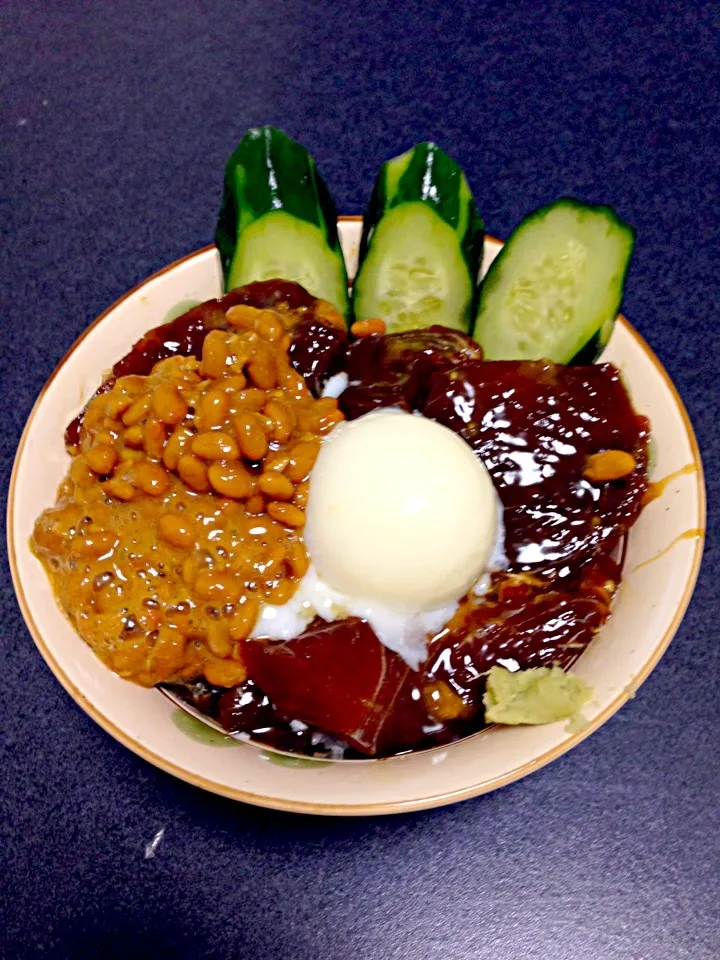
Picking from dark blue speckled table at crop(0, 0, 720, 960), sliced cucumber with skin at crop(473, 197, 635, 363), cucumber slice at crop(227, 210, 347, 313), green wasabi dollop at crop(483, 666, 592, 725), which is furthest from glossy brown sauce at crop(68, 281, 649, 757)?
dark blue speckled table at crop(0, 0, 720, 960)

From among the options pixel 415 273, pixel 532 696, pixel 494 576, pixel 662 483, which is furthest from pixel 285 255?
pixel 532 696

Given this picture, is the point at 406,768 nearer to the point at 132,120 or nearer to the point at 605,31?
the point at 132,120

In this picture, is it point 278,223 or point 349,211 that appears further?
point 349,211

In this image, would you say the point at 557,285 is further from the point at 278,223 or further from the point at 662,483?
the point at 278,223

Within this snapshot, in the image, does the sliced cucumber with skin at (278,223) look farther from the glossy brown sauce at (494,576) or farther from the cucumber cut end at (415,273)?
the glossy brown sauce at (494,576)

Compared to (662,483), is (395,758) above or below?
below

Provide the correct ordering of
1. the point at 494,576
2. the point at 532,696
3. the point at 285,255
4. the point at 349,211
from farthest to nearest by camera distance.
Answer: the point at 349,211 → the point at 285,255 → the point at 494,576 → the point at 532,696

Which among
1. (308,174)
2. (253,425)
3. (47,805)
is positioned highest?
(308,174)

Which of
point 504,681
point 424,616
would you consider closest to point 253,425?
point 424,616
